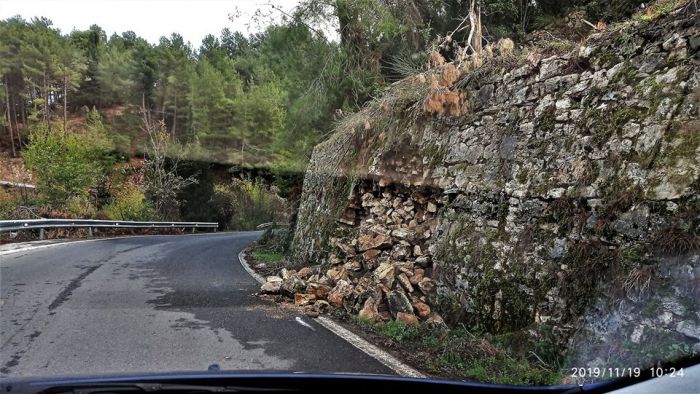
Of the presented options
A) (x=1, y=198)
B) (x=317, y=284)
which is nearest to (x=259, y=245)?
(x=317, y=284)

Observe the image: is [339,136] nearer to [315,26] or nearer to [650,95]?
[315,26]

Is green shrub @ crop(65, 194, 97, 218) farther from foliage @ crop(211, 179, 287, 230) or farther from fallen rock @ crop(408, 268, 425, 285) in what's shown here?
fallen rock @ crop(408, 268, 425, 285)

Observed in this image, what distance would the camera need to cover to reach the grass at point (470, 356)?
4613 millimetres

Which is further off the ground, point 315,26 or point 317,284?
point 315,26

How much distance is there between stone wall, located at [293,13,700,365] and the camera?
4.44 m

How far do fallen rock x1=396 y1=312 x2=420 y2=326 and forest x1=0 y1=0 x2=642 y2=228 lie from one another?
5.69 m

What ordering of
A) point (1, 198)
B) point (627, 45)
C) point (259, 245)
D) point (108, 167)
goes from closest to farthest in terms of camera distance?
point (627, 45) → point (259, 245) → point (1, 198) → point (108, 167)

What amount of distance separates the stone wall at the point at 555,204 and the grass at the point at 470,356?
29 centimetres

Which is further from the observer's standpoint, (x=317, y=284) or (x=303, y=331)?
(x=317, y=284)

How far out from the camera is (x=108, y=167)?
3719 cm

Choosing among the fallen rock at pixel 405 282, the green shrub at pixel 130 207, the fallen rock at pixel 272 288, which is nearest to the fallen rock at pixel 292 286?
the fallen rock at pixel 272 288

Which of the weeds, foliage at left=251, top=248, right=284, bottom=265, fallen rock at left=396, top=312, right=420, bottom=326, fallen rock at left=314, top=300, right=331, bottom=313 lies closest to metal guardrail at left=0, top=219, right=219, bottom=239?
foliage at left=251, top=248, right=284, bottom=265

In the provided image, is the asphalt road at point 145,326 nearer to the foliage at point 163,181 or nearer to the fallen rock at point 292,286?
the fallen rock at point 292,286

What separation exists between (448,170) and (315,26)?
377 inches
